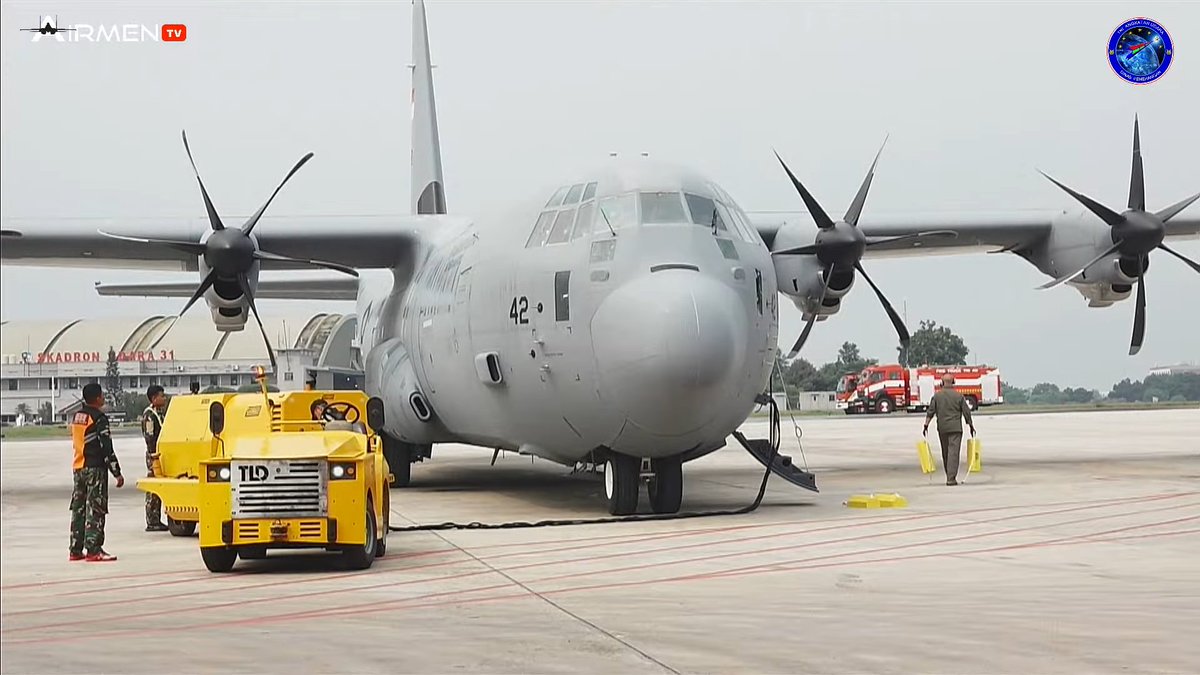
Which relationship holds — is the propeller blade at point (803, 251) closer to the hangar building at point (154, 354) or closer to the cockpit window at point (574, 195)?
the cockpit window at point (574, 195)

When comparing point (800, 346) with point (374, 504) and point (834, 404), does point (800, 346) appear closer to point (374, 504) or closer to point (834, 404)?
point (374, 504)

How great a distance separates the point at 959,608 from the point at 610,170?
7.92 m

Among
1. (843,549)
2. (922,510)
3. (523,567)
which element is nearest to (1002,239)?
(922,510)

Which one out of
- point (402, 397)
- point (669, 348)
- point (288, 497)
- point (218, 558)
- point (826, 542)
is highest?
point (669, 348)

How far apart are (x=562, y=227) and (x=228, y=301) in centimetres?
676

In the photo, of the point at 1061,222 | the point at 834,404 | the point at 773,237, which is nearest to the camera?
the point at 773,237

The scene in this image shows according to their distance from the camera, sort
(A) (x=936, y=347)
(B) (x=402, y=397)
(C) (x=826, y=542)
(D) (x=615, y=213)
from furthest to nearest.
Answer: (A) (x=936, y=347) → (B) (x=402, y=397) → (D) (x=615, y=213) → (C) (x=826, y=542)

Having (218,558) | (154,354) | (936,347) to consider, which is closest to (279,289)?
(154,354)

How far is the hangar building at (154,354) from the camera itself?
3271mm

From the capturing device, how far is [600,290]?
13.9m

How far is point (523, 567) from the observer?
10.8m

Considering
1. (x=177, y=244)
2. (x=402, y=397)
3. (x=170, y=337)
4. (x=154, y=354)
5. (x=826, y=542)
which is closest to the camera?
(x=826, y=542)

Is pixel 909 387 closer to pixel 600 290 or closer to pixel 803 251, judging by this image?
pixel 803 251

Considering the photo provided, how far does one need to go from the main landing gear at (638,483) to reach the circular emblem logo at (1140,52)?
611cm
